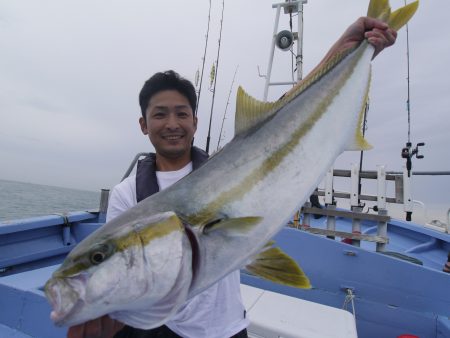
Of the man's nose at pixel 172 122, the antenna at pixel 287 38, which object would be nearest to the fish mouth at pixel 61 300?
the man's nose at pixel 172 122

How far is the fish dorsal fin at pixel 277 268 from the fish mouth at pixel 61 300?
741 mm

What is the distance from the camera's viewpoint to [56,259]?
5219mm

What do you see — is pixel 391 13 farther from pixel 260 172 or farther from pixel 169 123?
pixel 169 123

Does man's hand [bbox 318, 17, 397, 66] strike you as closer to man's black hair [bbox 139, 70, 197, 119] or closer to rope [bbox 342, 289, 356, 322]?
man's black hair [bbox 139, 70, 197, 119]

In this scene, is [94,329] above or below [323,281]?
above

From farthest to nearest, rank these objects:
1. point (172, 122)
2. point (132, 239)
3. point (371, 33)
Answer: point (172, 122) < point (371, 33) < point (132, 239)

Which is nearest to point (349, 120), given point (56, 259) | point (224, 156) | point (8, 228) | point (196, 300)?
point (224, 156)

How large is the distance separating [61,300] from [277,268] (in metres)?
0.93

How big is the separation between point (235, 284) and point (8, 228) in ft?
12.7

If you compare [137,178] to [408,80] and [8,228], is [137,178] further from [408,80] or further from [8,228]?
[408,80]

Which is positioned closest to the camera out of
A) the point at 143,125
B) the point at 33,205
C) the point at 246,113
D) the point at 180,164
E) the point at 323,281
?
the point at 246,113

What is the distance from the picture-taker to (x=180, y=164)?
229 centimetres

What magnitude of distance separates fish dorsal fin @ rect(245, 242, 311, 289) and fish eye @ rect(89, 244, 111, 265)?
639 mm

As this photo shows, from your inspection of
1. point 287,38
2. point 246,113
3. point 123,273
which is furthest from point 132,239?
point 287,38
